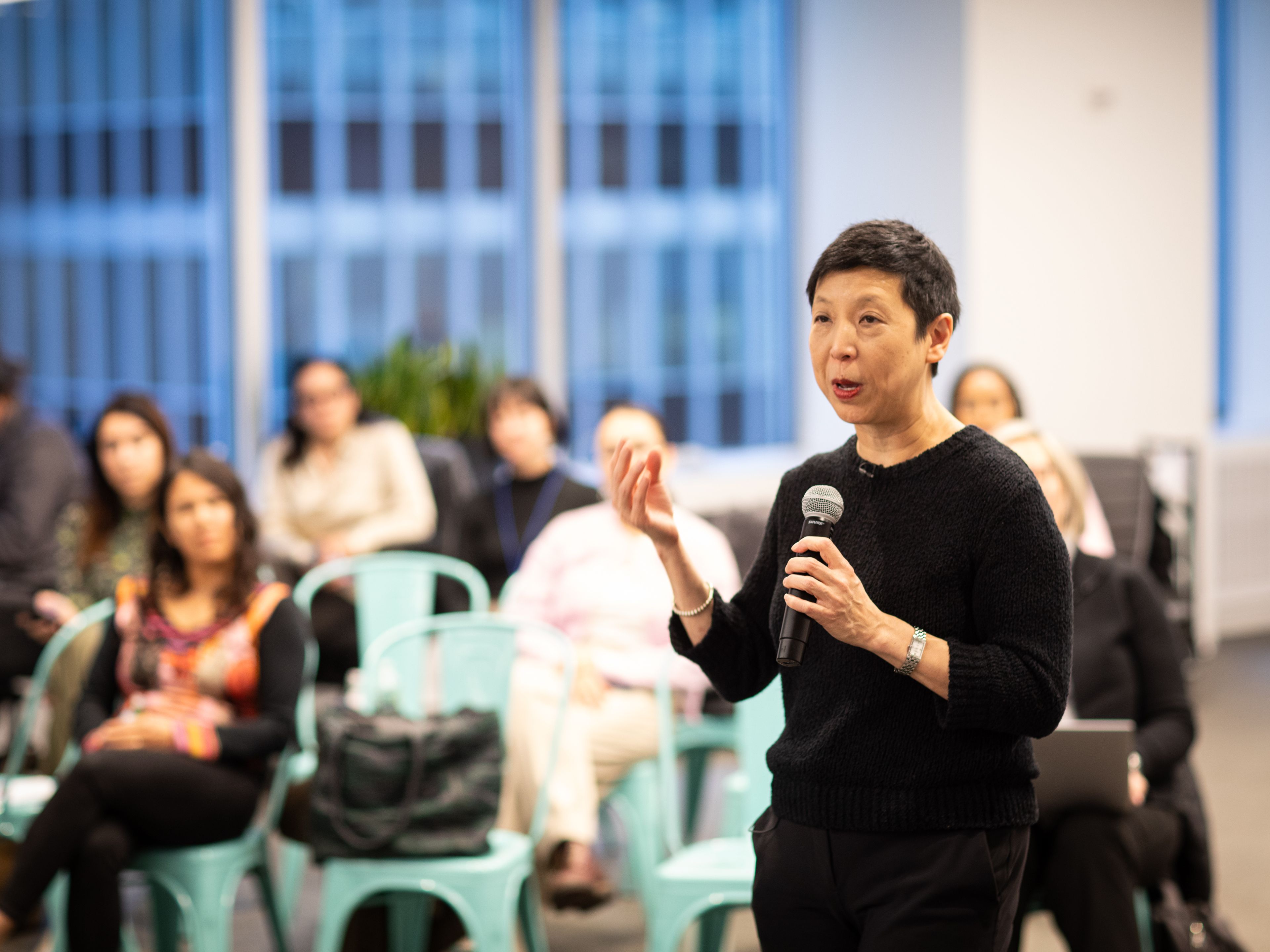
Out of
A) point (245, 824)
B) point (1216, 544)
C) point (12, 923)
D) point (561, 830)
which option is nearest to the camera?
point (12, 923)

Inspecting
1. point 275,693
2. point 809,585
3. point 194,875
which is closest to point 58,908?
point 194,875

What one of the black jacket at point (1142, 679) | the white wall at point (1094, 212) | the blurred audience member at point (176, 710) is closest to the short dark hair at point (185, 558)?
the blurred audience member at point (176, 710)

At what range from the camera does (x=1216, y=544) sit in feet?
21.9

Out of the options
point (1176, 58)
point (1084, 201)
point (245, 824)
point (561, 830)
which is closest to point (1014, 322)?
point (1084, 201)

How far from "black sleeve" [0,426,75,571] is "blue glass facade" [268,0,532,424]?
1196 millimetres

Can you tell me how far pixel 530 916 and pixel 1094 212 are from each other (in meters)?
4.09

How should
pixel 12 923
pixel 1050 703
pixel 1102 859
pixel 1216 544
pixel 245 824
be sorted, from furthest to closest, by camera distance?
pixel 1216 544, pixel 245 824, pixel 12 923, pixel 1102 859, pixel 1050 703

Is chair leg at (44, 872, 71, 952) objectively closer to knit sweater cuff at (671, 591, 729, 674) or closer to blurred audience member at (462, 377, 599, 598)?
blurred audience member at (462, 377, 599, 598)

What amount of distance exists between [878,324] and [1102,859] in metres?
1.41

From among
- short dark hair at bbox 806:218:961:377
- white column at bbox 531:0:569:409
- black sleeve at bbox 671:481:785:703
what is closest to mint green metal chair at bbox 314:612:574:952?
black sleeve at bbox 671:481:785:703

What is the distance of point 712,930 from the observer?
2.66m

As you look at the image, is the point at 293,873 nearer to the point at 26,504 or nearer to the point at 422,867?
the point at 422,867

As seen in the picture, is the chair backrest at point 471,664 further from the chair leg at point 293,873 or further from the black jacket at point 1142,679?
the black jacket at point 1142,679

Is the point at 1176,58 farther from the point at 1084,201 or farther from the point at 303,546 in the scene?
the point at 303,546
